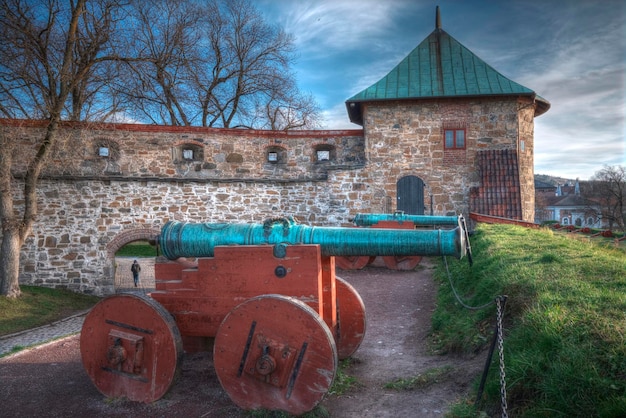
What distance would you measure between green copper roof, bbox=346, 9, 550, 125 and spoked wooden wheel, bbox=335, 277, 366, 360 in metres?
9.28

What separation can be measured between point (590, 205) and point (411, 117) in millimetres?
36344

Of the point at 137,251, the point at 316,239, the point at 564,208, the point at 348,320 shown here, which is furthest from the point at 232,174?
the point at 564,208

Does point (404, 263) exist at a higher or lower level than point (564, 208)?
lower

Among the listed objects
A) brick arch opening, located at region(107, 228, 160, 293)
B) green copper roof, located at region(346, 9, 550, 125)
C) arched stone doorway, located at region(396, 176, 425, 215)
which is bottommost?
brick arch opening, located at region(107, 228, 160, 293)

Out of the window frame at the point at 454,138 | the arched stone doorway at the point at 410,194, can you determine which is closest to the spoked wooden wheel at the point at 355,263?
the arched stone doorway at the point at 410,194

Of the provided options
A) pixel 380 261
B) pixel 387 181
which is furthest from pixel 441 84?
pixel 380 261

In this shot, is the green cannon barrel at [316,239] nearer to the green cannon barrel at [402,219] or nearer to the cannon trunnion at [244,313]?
the cannon trunnion at [244,313]

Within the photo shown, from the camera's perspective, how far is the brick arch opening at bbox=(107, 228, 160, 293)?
39.9 ft

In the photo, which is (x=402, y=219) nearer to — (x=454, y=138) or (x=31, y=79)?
(x=454, y=138)

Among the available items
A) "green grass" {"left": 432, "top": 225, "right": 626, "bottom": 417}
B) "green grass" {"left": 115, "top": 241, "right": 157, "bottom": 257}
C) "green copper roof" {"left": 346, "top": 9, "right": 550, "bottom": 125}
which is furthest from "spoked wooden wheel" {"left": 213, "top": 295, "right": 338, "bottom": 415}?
"green grass" {"left": 115, "top": 241, "right": 157, "bottom": 257}

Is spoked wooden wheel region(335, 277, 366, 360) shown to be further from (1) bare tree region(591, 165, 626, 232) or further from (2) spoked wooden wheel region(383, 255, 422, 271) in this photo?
(1) bare tree region(591, 165, 626, 232)

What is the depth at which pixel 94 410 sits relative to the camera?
12.8ft

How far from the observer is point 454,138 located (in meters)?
13.3

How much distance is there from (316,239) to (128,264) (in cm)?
2189
